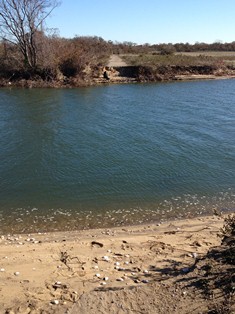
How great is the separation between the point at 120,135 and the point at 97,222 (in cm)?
1104

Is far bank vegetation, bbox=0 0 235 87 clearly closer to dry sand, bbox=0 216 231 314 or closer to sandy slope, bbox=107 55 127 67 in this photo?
sandy slope, bbox=107 55 127 67

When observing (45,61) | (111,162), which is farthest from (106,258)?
(45,61)

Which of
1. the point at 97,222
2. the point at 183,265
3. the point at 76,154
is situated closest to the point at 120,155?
the point at 76,154

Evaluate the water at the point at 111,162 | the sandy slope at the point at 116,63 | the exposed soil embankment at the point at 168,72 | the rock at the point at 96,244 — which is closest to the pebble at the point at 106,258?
the rock at the point at 96,244

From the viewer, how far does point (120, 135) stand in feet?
77.2

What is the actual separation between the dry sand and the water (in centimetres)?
198

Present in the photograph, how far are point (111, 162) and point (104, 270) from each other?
33.9 feet

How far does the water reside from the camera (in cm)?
1411

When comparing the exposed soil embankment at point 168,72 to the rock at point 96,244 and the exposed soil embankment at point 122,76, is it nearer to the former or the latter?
the exposed soil embankment at point 122,76

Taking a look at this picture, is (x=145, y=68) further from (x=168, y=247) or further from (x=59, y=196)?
(x=168, y=247)

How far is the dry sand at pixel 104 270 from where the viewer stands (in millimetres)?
7391

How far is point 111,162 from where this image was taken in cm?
1884

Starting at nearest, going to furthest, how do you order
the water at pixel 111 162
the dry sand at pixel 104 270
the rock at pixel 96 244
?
1. the dry sand at pixel 104 270
2. the rock at pixel 96 244
3. the water at pixel 111 162

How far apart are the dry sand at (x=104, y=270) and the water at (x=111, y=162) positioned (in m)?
1.98
